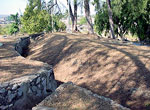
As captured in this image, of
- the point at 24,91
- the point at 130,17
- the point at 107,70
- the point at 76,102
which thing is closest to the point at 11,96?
the point at 24,91

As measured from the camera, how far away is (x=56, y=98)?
372 cm

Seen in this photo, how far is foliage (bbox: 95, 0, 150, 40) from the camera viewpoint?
18422 mm

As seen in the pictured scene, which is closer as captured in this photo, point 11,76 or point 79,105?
point 79,105

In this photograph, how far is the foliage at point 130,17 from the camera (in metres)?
18.4

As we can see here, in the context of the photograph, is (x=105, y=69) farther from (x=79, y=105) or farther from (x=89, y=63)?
(x=79, y=105)

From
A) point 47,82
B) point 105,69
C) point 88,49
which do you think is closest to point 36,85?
point 47,82

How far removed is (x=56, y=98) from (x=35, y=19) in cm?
2210

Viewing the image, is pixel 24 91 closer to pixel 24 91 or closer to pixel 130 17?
pixel 24 91

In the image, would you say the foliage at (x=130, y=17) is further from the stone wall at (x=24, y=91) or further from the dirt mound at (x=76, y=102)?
the dirt mound at (x=76, y=102)

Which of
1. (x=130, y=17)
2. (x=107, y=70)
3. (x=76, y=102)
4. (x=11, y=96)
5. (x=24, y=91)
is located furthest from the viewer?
(x=130, y=17)

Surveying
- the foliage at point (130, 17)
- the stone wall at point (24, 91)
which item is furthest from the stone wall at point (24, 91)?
the foliage at point (130, 17)

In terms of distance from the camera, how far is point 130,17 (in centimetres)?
2044

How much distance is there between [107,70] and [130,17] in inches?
605

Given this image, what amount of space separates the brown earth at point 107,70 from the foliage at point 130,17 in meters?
10.9
